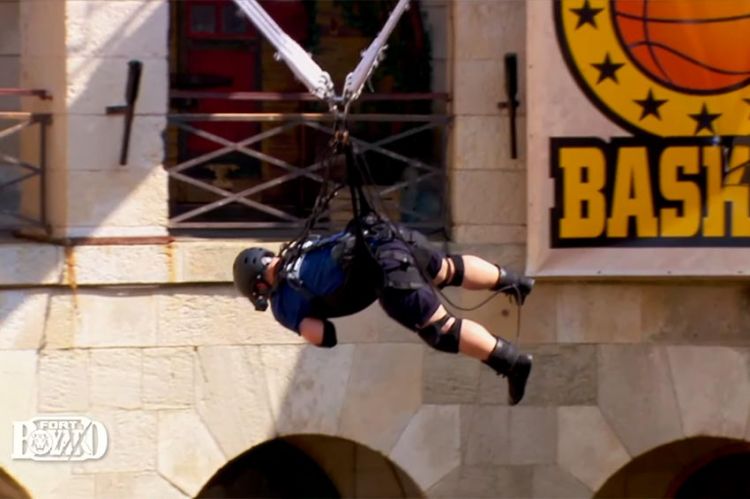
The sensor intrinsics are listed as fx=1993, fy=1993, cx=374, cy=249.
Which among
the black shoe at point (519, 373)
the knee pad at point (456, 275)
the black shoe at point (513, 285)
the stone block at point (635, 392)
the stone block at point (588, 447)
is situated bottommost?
the stone block at point (588, 447)

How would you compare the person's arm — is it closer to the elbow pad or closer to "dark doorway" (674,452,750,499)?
the elbow pad

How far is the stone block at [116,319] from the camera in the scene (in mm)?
10727

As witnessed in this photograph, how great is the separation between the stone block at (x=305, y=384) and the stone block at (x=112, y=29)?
5.82 feet

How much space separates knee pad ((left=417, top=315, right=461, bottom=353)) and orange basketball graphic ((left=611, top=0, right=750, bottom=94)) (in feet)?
9.81

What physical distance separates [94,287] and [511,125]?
7.92 ft

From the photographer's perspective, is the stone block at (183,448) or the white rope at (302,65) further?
the stone block at (183,448)

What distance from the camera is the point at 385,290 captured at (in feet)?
25.7

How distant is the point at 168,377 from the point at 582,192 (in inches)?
95.8

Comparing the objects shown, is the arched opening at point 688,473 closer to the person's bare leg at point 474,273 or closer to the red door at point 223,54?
the red door at point 223,54

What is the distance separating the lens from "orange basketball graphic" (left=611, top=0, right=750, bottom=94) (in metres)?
10.5

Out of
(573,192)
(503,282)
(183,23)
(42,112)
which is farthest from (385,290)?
(183,23)

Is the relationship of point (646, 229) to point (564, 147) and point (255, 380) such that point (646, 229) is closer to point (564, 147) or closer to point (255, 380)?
point (564, 147)

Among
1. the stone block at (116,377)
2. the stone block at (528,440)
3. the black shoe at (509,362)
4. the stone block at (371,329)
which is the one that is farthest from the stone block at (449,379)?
the black shoe at (509,362)

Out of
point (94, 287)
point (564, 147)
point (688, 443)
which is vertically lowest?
point (688, 443)
